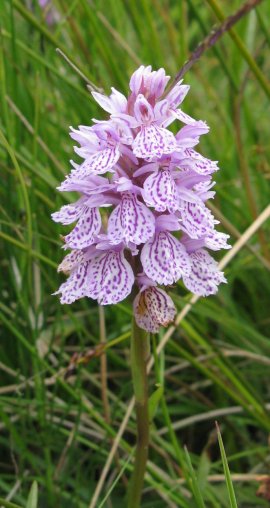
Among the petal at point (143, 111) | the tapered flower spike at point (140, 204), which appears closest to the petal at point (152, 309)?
the tapered flower spike at point (140, 204)

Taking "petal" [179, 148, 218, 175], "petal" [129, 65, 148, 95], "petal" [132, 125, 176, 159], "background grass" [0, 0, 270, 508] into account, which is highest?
"petal" [129, 65, 148, 95]

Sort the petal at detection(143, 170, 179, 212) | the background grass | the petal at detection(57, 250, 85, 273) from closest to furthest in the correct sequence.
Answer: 1. the petal at detection(143, 170, 179, 212)
2. the petal at detection(57, 250, 85, 273)
3. the background grass

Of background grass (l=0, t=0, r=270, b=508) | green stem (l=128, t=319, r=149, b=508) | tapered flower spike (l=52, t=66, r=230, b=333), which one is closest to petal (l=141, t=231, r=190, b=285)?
tapered flower spike (l=52, t=66, r=230, b=333)

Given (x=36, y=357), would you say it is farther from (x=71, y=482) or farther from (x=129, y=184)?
(x=129, y=184)

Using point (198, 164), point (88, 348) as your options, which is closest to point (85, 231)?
point (198, 164)

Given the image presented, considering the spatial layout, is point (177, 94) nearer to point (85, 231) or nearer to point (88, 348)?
point (85, 231)

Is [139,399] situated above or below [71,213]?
below

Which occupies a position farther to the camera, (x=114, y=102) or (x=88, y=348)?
(x=88, y=348)

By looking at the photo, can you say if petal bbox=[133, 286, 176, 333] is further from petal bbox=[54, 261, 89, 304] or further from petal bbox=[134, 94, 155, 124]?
petal bbox=[134, 94, 155, 124]
